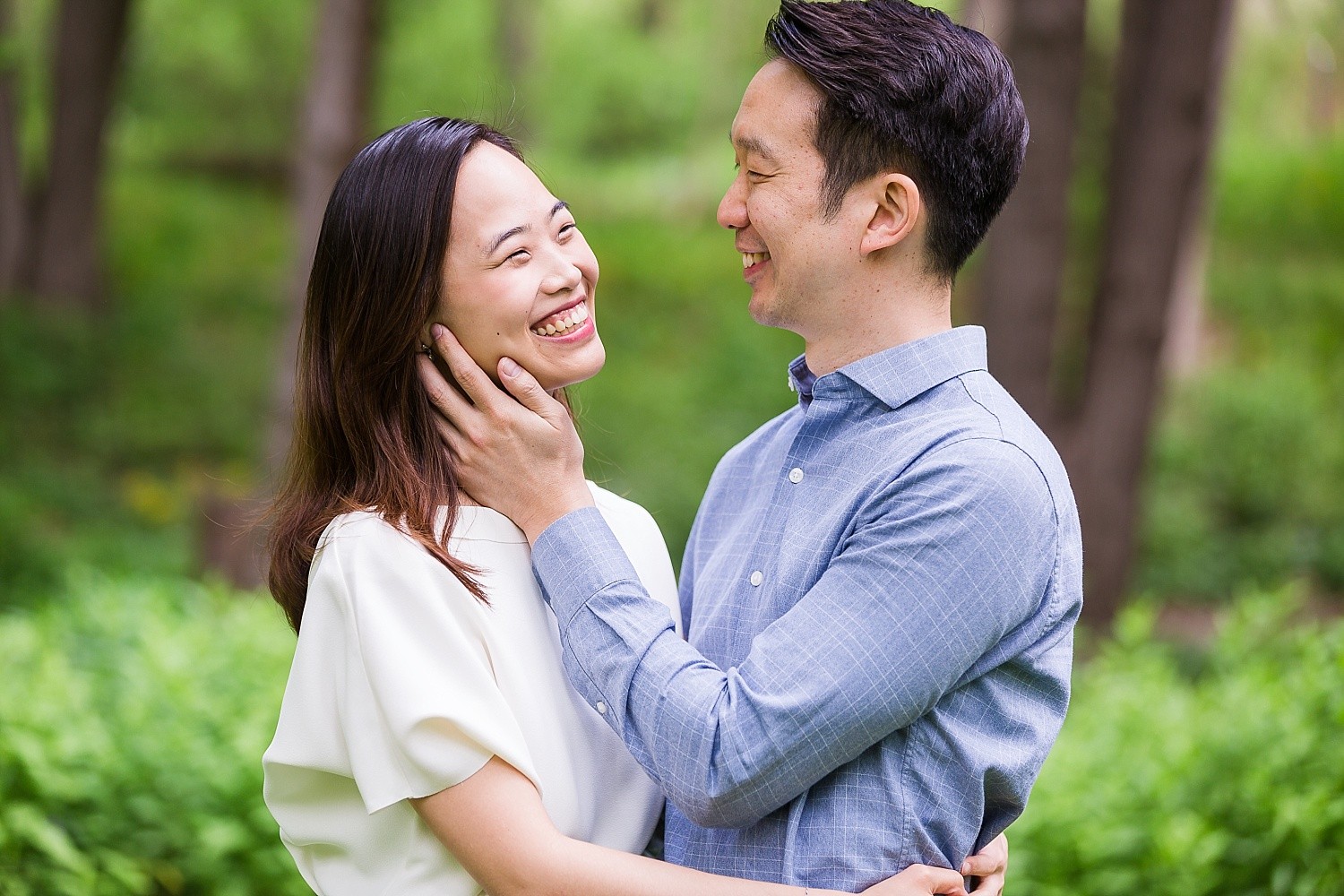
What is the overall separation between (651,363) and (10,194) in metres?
6.85

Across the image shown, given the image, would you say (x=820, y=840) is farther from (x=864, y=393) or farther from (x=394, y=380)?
(x=394, y=380)

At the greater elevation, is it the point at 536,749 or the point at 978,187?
the point at 978,187

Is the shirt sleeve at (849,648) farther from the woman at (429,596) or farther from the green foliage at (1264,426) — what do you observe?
the green foliage at (1264,426)

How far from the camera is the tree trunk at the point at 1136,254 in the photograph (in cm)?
688

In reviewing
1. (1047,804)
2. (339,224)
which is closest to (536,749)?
(339,224)

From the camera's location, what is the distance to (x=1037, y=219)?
667 centimetres

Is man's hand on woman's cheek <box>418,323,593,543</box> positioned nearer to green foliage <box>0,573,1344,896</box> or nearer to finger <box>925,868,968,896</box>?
finger <box>925,868,968,896</box>

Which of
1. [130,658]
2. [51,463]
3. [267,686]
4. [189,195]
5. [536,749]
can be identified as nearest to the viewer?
[536,749]

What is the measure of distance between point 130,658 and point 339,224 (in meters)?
3.30

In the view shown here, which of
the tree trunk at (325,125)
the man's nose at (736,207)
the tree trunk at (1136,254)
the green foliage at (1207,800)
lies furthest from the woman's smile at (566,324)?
the tree trunk at (1136,254)

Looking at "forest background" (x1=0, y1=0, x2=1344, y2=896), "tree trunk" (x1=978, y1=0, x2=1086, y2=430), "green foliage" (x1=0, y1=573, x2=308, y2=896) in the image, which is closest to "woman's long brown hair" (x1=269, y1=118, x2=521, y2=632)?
"forest background" (x1=0, y1=0, x2=1344, y2=896)

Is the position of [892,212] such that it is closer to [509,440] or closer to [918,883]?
[509,440]

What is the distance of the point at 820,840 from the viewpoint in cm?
184

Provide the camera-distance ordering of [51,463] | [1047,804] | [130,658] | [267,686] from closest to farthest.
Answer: [1047,804] < [267,686] < [130,658] < [51,463]
